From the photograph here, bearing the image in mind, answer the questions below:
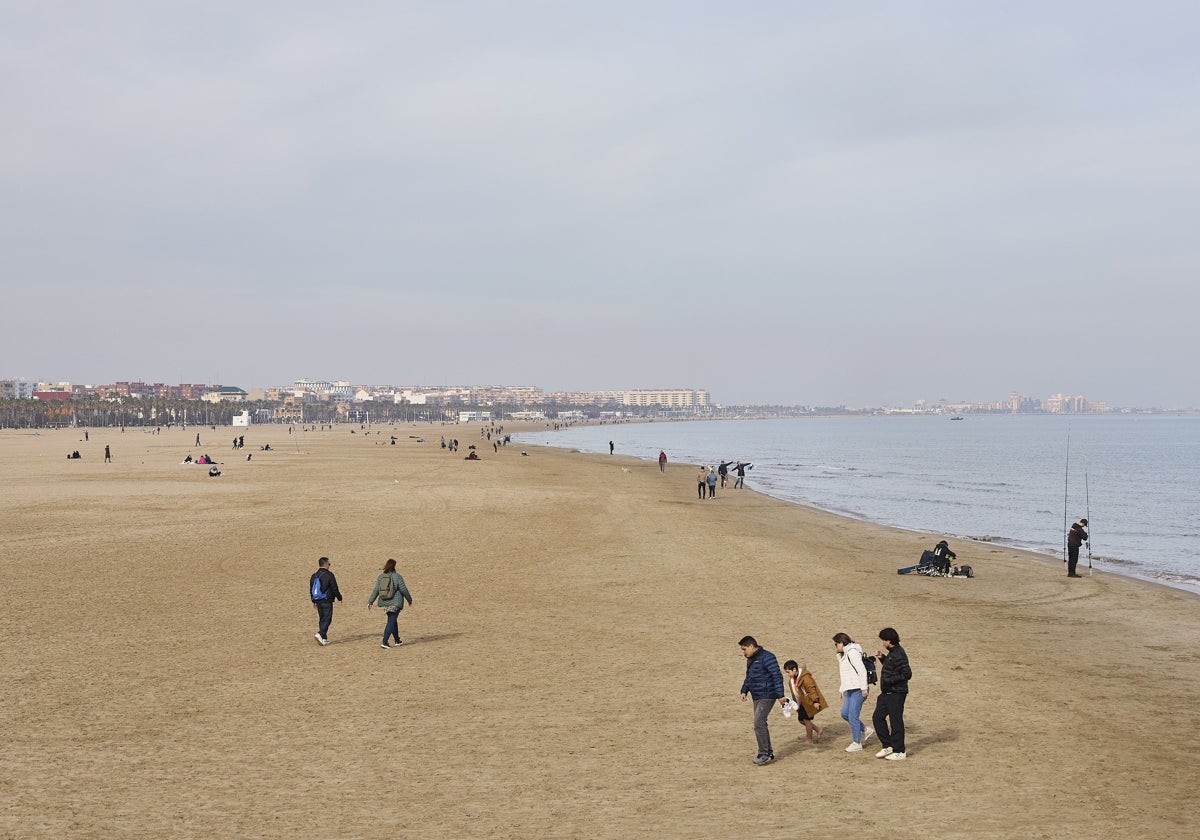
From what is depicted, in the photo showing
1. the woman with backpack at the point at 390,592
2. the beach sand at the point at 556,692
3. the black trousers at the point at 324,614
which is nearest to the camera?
the beach sand at the point at 556,692

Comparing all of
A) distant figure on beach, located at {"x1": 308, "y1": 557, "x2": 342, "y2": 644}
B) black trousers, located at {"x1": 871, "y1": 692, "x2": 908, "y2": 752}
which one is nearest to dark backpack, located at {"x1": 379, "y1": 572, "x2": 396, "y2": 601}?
distant figure on beach, located at {"x1": 308, "y1": 557, "x2": 342, "y2": 644}

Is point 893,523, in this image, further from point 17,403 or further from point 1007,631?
point 17,403

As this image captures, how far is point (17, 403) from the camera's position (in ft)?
632

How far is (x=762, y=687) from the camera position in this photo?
1030cm

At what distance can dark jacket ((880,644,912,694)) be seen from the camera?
1037cm

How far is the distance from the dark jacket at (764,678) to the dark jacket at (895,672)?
3.85 ft

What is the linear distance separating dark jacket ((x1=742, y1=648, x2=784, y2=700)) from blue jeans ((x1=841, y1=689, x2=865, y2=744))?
1045 mm

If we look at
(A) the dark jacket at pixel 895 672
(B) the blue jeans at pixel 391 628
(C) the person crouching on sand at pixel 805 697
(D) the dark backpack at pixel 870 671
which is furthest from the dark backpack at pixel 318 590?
(A) the dark jacket at pixel 895 672

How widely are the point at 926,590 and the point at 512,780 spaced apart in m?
15.3

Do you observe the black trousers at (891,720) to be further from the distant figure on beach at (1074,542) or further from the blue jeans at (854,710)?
the distant figure on beach at (1074,542)

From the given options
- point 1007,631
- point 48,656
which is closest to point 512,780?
point 48,656

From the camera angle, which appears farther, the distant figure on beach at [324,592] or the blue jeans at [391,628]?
the blue jeans at [391,628]

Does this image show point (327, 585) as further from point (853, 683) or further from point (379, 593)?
point (853, 683)

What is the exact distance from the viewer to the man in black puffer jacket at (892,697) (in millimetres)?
10367
